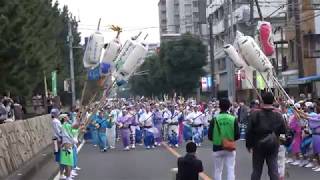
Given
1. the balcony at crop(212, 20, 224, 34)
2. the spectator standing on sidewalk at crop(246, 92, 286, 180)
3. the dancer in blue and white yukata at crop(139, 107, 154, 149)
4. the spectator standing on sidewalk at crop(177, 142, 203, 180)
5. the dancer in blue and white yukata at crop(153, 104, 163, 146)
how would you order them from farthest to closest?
the balcony at crop(212, 20, 224, 34) → the dancer in blue and white yukata at crop(153, 104, 163, 146) → the dancer in blue and white yukata at crop(139, 107, 154, 149) → the spectator standing on sidewalk at crop(246, 92, 286, 180) → the spectator standing on sidewalk at crop(177, 142, 203, 180)

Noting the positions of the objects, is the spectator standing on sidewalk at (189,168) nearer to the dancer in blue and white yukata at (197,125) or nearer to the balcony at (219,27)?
the dancer in blue and white yukata at (197,125)

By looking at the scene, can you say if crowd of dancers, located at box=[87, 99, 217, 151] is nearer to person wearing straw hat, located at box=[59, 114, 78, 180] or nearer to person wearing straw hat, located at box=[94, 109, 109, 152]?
person wearing straw hat, located at box=[94, 109, 109, 152]

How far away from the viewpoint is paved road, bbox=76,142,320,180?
16.0 metres

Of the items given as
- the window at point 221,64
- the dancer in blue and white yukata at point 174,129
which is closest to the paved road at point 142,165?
the dancer in blue and white yukata at point 174,129

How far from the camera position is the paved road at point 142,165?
16.0 metres

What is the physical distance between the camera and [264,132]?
10812 mm

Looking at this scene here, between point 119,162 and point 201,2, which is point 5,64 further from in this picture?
point 201,2

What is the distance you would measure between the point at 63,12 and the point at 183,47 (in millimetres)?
16513

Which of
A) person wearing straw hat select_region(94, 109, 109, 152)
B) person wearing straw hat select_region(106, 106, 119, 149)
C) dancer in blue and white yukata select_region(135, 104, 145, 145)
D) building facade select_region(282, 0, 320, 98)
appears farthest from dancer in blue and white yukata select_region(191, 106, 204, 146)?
building facade select_region(282, 0, 320, 98)

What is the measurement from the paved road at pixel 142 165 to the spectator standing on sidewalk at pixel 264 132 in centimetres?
403

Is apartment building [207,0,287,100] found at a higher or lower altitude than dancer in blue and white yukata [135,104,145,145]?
higher

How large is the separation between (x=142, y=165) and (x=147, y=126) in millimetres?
8758

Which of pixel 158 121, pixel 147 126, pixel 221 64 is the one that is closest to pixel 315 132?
pixel 147 126

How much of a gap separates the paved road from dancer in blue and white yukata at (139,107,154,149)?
1367 millimetres
